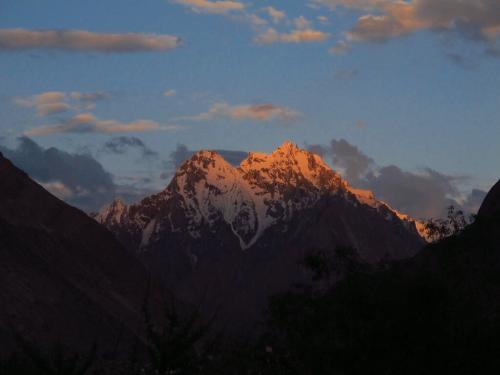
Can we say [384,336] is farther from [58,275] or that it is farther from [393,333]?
[58,275]

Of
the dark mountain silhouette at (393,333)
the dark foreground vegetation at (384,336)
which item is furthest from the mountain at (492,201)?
the dark mountain silhouette at (393,333)

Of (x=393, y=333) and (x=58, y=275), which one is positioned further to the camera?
(x=58, y=275)

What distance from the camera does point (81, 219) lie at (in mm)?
195625

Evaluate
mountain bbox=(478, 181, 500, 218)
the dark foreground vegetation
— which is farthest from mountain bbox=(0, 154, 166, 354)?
the dark foreground vegetation

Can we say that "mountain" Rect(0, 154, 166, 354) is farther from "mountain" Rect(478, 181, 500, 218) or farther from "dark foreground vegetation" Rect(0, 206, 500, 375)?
"dark foreground vegetation" Rect(0, 206, 500, 375)

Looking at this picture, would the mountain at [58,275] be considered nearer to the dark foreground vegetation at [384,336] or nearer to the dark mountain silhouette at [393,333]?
the dark foreground vegetation at [384,336]

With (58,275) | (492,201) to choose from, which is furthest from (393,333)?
(58,275)

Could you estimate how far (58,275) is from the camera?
157 meters

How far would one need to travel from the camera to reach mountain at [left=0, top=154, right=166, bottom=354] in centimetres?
13975

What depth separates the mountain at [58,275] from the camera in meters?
140

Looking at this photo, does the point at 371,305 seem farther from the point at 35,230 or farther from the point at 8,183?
the point at 8,183

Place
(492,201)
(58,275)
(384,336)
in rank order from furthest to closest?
(58,275), (492,201), (384,336)

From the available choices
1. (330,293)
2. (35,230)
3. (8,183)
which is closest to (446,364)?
(330,293)

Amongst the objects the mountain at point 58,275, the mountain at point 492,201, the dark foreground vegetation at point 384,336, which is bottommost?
the mountain at point 58,275
